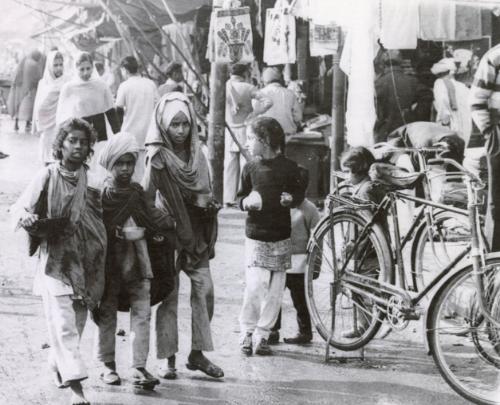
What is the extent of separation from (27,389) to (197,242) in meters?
1.30

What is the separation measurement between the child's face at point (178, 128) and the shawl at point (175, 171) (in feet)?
0.08

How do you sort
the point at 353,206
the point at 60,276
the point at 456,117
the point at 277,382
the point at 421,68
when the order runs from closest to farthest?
the point at 60,276 → the point at 277,382 → the point at 353,206 → the point at 456,117 → the point at 421,68

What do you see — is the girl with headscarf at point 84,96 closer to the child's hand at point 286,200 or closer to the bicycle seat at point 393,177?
the child's hand at point 286,200

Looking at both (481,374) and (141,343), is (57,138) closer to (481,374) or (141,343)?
(141,343)

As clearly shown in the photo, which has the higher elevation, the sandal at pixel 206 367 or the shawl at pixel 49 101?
the shawl at pixel 49 101

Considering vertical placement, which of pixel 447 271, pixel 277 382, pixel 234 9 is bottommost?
pixel 277 382

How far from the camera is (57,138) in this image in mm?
5059

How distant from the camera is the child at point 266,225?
583 centimetres

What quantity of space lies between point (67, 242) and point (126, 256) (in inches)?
15.7

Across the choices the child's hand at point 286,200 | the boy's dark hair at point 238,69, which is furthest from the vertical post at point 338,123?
the child's hand at point 286,200

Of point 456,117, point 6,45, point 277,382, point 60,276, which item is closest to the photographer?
point 60,276

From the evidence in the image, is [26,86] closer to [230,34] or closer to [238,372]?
[230,34]

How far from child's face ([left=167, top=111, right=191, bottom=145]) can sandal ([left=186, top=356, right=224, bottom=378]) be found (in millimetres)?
1329

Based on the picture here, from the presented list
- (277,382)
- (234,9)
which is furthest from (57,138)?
(234,9)
